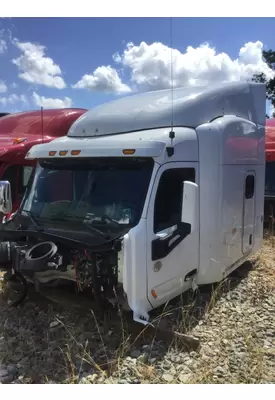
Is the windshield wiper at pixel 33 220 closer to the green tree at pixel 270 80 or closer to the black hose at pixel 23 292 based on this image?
the black hose at pixel 23 292

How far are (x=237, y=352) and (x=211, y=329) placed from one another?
51 centimetres

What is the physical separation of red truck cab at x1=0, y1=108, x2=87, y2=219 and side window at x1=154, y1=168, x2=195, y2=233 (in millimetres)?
3293

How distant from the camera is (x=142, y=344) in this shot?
4.25m

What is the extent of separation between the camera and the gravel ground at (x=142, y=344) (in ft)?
12.5

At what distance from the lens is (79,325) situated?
4.74m

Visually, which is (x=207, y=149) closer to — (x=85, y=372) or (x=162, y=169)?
(x=162, y=169)

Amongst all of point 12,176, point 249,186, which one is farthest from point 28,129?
point 249,186

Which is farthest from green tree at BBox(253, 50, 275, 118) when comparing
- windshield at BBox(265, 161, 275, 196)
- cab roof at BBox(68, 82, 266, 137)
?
cab roof at BBox(68, 82, 266, 137)

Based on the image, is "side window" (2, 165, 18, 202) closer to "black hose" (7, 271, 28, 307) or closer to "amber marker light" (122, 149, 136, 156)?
"black hose" (7, 271, 28, 307)

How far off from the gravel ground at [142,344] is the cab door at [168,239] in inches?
14.8

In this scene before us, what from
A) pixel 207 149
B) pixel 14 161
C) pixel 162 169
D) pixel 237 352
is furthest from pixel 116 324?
pixel 14 161

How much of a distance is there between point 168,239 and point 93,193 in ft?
3.36

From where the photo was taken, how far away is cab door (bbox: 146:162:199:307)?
169 inches

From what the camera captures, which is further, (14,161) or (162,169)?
(14,161)
